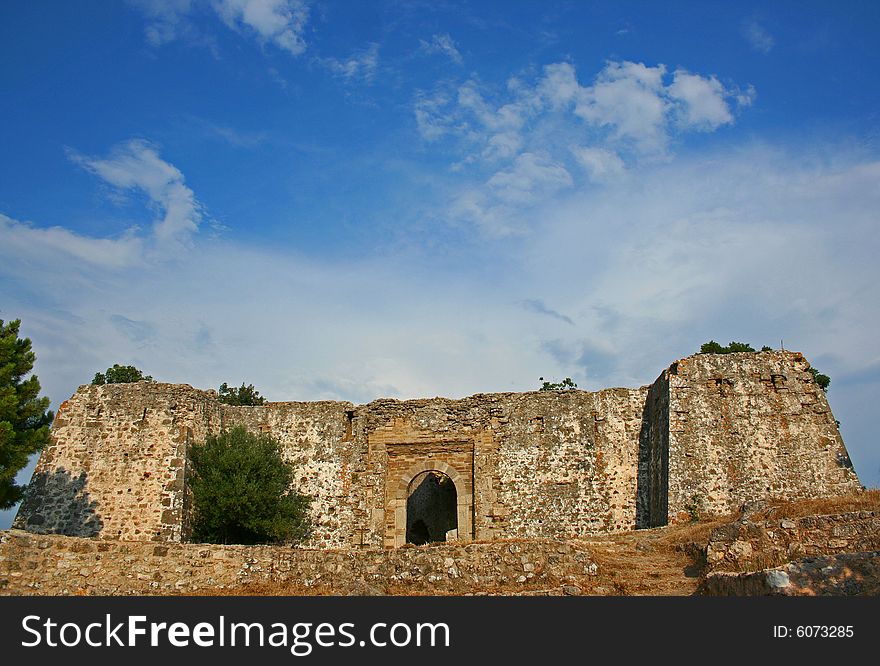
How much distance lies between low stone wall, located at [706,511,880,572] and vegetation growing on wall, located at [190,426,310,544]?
11.6m

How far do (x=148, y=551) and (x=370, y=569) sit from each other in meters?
3.50

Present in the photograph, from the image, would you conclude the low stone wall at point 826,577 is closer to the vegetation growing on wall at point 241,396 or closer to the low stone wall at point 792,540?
the low stone wall at point 792,540

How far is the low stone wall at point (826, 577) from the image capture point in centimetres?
747

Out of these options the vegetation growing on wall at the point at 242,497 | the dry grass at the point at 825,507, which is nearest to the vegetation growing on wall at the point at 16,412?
the vegetation growing on wall at the point at 242,497

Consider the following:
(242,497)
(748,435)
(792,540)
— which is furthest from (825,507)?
(242,497)

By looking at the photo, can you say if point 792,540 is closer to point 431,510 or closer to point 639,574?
point 639,574

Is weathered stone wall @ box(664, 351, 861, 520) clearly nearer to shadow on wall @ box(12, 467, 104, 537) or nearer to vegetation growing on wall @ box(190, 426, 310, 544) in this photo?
vegetation growing on wall @ box(190, 426, 310, 544)

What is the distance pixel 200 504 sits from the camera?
18.8 meters

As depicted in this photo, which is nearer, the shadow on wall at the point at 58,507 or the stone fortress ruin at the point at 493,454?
the stone fortress ruin at the point at 493,454

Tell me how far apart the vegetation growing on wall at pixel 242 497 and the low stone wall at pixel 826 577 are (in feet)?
43.8

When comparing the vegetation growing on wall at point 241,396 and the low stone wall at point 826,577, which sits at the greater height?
the vegetation growing on wall at point 241,396

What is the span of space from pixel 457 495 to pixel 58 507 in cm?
1011

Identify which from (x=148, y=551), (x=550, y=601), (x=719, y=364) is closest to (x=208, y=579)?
(x=148, y=551)

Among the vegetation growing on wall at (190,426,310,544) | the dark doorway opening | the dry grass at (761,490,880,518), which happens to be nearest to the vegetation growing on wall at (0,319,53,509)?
the vegetation growing on wall at (190,426,310,544)
